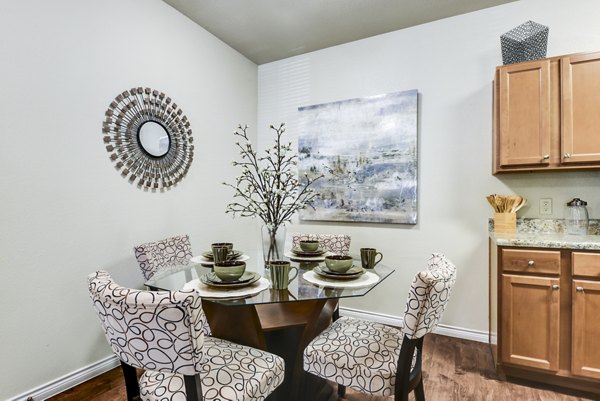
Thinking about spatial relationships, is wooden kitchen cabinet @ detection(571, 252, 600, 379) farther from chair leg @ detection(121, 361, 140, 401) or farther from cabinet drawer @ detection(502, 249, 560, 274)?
chair leg @ detection(121, 361, 140, 401)

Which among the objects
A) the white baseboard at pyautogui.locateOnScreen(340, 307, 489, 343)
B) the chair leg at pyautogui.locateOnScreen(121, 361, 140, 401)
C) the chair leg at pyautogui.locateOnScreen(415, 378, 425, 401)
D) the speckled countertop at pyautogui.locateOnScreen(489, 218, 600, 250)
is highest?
the speckled countertop at pyautogui.locateOnScreen(489, 218, 600, 250)

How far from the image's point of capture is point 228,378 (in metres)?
1.23

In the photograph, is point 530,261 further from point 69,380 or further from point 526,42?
point 69,380

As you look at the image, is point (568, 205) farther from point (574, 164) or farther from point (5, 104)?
point (5, 104)

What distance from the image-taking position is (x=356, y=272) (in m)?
1.60

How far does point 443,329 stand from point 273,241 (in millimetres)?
1898

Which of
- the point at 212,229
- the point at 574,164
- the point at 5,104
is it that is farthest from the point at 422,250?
the point at 5,104

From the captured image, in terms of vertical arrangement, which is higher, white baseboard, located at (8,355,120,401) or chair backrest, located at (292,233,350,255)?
chair backrest, located at (292,233,350,255)

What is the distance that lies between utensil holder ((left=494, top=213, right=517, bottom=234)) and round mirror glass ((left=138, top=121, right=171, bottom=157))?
2690 millimetres

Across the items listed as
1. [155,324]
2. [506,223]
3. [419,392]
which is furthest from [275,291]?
[506,223]

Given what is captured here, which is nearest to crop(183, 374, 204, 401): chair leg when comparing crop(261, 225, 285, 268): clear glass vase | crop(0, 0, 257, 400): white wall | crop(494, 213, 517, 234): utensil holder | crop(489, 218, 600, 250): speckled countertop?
crop(261, 225, 285, 268): clear glass vase

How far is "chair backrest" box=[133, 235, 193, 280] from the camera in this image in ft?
6.68

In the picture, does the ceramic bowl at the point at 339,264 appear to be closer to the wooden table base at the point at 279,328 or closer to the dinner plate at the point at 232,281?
the wooden table base at the point at 279,328

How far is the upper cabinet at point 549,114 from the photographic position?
2.10 m
